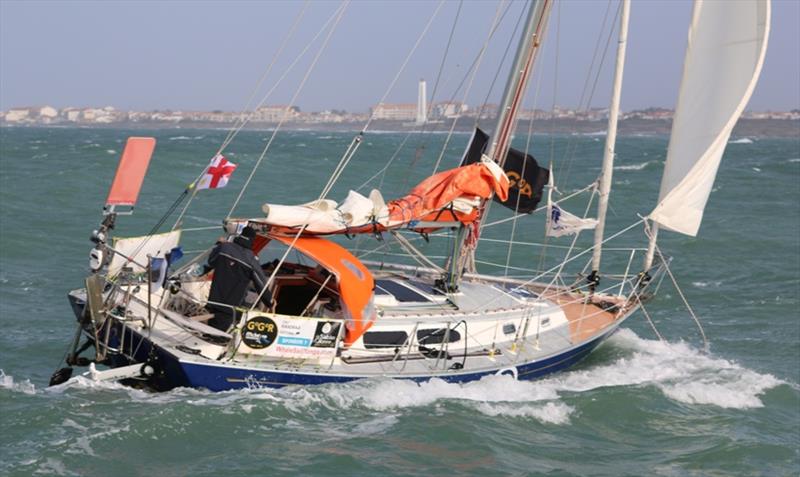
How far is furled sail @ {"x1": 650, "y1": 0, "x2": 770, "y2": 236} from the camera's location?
17.8 m

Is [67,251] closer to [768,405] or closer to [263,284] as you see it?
[263,284]

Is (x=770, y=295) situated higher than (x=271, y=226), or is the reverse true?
(x=271, y=226)

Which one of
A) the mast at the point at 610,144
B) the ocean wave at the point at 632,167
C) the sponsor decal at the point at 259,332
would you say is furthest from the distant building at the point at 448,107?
the ocean wave at the point at 632,167

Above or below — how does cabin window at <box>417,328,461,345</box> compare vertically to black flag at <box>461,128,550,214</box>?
below

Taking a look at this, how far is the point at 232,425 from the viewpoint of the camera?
1425 cm

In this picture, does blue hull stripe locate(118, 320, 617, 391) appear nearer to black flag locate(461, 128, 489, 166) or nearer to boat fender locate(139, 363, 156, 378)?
boat fender locate(139, 363, 156, 378)

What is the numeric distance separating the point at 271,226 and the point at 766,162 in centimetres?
7263

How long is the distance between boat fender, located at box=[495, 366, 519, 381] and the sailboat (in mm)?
23

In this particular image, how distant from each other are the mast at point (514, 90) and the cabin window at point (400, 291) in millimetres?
889

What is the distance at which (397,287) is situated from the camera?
1755 centimetres

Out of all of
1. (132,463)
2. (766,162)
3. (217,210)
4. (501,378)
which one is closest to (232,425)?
(132,463)

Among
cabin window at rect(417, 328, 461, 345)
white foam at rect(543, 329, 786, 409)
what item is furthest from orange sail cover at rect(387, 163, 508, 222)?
white foam at rect(543, 329, 786, 409)

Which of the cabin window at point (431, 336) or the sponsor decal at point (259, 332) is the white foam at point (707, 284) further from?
the sponsor decal at point (259, 332)

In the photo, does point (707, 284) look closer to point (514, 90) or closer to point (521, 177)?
point (521, 177)
